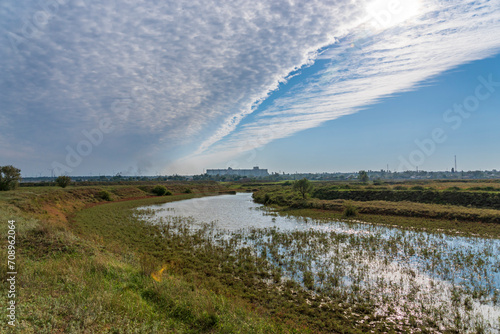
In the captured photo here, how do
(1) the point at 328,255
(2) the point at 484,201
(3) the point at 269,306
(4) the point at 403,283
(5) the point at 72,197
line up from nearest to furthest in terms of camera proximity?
(3) the point at 269,306
(4) the point at 403,283
(1) the point at 328,255
(2) the point at 484,201
(5) the point at 72,197

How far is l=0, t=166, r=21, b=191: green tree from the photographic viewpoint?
1453 inches

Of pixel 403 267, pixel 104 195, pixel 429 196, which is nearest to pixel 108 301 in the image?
pixel 403 267

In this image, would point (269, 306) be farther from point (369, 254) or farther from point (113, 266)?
point (369, 254)

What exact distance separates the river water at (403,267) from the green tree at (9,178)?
38.7 m

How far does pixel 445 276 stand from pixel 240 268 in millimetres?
9439

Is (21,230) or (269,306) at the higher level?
(21,230)

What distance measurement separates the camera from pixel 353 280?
10562mm

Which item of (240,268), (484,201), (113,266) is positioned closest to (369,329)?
(240,268)

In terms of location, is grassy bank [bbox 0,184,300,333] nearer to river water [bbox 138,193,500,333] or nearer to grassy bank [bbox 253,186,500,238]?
river water [bbox 138,193,500,333]

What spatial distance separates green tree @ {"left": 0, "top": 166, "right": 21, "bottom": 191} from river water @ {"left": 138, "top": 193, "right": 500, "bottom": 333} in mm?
38743

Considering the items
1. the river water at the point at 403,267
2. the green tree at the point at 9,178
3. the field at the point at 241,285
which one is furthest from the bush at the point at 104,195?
the river water at the point at 403,267

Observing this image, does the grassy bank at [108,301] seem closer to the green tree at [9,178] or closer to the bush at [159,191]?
the green tree at [9,178]

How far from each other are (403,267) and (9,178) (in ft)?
173

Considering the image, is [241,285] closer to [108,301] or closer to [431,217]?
[108,301]
